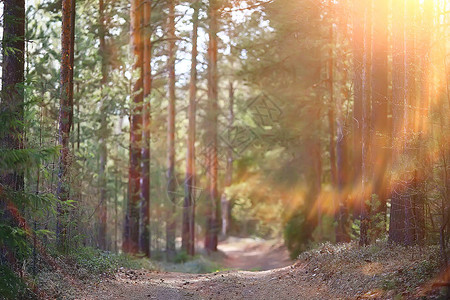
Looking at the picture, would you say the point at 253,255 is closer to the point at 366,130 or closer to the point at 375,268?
the point at 366,130

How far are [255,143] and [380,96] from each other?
13664mm

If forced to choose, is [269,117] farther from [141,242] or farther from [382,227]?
[382,227]

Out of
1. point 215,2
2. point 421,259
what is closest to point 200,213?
point 215,2

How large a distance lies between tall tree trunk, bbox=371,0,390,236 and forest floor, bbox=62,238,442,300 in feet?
6.15

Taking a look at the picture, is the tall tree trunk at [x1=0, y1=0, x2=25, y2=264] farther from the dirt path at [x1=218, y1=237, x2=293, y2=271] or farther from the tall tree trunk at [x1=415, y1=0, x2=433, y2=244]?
the dirt path at [x1=218, y1=237, x2=293, y2=271]

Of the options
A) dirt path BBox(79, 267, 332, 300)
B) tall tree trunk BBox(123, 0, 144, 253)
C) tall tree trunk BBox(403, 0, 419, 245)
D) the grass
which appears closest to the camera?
the grass

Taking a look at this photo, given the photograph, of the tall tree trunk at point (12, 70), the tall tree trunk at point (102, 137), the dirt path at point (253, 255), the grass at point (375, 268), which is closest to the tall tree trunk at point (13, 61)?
the tall tree trunk at point (12, 70)

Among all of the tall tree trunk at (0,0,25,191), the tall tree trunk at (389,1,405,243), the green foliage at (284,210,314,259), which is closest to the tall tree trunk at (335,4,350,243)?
the green foliage at (284,210,314,259)

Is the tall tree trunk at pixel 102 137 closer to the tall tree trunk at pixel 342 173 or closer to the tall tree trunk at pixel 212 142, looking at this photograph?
the tall tree trunk at pixel 212 142

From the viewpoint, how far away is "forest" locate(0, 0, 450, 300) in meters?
8.98

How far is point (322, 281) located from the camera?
1119 cm

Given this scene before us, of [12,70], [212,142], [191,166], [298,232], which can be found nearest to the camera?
[12,70]

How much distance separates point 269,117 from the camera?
2623 centimetres

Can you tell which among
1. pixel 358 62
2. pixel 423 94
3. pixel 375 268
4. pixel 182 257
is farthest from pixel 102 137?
pixel 375 268
